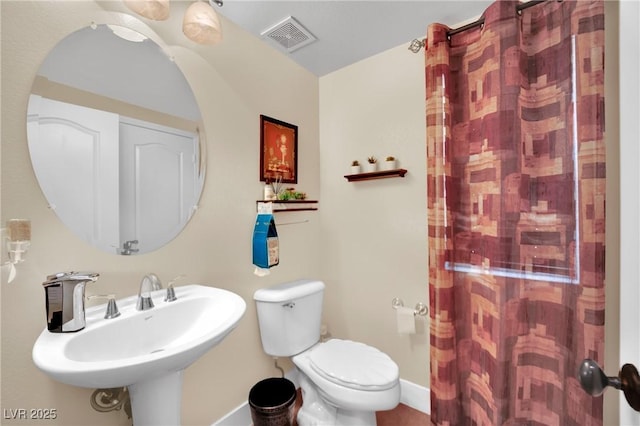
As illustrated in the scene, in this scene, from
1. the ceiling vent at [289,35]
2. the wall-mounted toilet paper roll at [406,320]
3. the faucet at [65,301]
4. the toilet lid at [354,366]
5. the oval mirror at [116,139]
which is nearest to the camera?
the faucet at [65,301]

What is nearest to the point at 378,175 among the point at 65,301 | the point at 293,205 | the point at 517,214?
the point at 293,205

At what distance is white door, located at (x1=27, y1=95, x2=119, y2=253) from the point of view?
0.91 metres

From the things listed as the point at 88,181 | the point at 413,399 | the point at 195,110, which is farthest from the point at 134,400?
the point at 413,399

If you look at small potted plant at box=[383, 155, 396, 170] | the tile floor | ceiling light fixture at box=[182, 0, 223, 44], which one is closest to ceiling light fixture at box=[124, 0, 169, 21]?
ceiling light fixture at box=[182, 0, 223, 44]

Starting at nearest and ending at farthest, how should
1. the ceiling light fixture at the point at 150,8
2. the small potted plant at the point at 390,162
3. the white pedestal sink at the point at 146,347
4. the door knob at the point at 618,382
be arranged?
1. the door knob at the point at 618,382
2. the white pedestal sink at the point at 146,347
3. the ceiling light fixture at the point at 150,8
4. the small potted plant at the point at 390,162

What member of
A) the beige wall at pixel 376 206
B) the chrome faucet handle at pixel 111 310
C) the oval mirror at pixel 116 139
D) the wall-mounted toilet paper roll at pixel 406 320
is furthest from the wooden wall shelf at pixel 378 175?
the chrome faucet handle at pixel 111 310

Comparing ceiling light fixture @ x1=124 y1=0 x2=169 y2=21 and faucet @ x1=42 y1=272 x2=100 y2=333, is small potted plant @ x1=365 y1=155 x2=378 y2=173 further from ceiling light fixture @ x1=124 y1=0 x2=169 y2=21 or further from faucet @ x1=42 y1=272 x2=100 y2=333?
faucet @ x1=42 y1=272 x2=100 y2=333

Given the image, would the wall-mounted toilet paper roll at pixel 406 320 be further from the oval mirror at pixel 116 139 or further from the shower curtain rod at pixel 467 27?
the shower curtain rod at pixel 467 27

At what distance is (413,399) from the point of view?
1701mm

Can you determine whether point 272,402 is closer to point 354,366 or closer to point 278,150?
point 354,366

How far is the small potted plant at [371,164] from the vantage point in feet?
6.04

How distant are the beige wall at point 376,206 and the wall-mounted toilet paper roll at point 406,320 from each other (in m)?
0.08

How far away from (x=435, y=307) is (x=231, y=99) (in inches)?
61.0

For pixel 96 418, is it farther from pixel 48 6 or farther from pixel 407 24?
pixel 407 24
